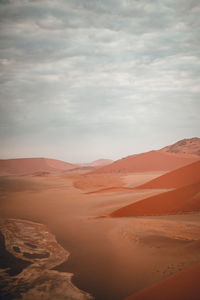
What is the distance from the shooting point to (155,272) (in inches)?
135

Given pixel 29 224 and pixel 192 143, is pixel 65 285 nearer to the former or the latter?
pixel 29 224

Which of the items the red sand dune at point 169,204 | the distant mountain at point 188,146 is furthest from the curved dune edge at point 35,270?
the distant mountain at point 188,146

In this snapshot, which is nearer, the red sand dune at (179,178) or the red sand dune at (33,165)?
the red sand dune at (179,178)

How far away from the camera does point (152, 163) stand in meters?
39.8

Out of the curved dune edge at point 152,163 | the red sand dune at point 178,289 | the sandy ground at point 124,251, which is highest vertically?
the curved dune edge at point 152,163

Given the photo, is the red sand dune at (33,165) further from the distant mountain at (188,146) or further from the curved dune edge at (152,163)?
the distant mountain at (188,146)

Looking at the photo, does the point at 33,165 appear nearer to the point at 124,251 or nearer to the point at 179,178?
the point at 179,178

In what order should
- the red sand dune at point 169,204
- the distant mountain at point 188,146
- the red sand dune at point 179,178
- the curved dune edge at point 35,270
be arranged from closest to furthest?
the curved dune edge at point 35,270
the red sand dune at point 169,204
the red sand dune at point 179,178
the distant mountain at point 188,146

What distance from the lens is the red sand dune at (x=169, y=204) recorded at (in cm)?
758

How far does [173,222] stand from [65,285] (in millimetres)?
4147

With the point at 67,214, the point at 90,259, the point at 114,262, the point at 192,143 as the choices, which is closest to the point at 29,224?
the point at 67,214

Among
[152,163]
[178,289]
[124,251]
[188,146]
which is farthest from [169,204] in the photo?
[188,146]

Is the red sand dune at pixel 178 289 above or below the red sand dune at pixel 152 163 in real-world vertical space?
below

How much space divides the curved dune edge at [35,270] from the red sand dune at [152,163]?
1333 inches
